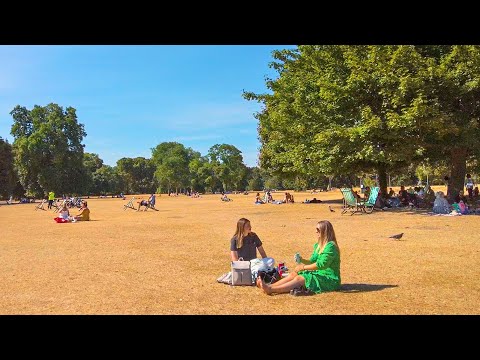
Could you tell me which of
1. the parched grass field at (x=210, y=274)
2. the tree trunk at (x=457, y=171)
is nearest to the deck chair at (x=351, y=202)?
the tree trunk at (x=457, y=171)

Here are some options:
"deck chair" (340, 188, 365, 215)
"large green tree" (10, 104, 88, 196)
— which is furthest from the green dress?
"large green tree" (10, 104, 88, 196)

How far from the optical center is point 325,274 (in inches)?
257

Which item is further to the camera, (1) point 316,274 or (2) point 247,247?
(2) point 247,247

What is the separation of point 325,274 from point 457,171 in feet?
64.4

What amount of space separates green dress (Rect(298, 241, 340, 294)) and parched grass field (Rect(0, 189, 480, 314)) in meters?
0.21

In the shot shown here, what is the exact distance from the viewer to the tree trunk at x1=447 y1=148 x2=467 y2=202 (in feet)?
73.8

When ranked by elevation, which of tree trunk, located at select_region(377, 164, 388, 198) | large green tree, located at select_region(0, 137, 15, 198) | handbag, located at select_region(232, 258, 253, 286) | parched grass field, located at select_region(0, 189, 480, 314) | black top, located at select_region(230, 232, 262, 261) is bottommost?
parched grass field, located at select_region(0, 189, 480, 314)

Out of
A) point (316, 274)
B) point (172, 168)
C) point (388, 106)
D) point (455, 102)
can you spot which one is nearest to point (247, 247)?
point (316, 274)

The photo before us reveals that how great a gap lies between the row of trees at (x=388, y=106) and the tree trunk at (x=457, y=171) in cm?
5

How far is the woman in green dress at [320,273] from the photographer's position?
6367 millimetres

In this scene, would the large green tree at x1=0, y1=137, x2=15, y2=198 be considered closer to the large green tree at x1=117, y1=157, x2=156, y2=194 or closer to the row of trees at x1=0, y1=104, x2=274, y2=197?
the row of trees at x1=0, y1=104, x2=274, y2=197

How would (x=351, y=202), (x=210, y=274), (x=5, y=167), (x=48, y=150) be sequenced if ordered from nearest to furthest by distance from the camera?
1. (x=210, y=274)
2. (x=351, y=202)
3. (x=5, y=167)
4. (x=48, y=150)

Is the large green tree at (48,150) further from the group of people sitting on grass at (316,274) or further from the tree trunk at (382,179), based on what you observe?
the group of people sitting on grass at (316,274)

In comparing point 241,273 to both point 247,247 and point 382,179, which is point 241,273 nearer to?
point 247,247
